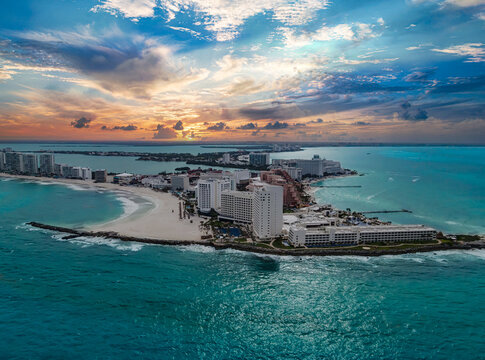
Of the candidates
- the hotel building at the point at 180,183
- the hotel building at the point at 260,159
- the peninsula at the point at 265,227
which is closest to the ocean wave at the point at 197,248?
the peninsula at the point at 265,227

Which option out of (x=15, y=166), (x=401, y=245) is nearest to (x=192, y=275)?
(x=401, y=245)

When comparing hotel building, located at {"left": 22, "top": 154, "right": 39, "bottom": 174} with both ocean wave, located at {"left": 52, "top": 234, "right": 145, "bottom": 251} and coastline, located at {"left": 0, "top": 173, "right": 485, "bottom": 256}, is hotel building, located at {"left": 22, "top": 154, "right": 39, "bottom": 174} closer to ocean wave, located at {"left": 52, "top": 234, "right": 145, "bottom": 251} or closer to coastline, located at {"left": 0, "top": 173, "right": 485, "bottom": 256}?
coastline, located at {"left": 0, "top": 173, "right": 485, "bottom": 256}

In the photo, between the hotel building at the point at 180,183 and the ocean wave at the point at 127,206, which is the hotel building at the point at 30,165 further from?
the hotel building at the point at 180,183

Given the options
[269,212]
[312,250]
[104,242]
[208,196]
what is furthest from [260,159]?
[104,242]

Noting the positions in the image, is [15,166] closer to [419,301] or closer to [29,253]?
[29,253]

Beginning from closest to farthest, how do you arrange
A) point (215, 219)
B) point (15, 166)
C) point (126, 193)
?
point (215, 219) → point (126, 193) → point (15, 166)

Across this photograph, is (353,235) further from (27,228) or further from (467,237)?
(27,228)
